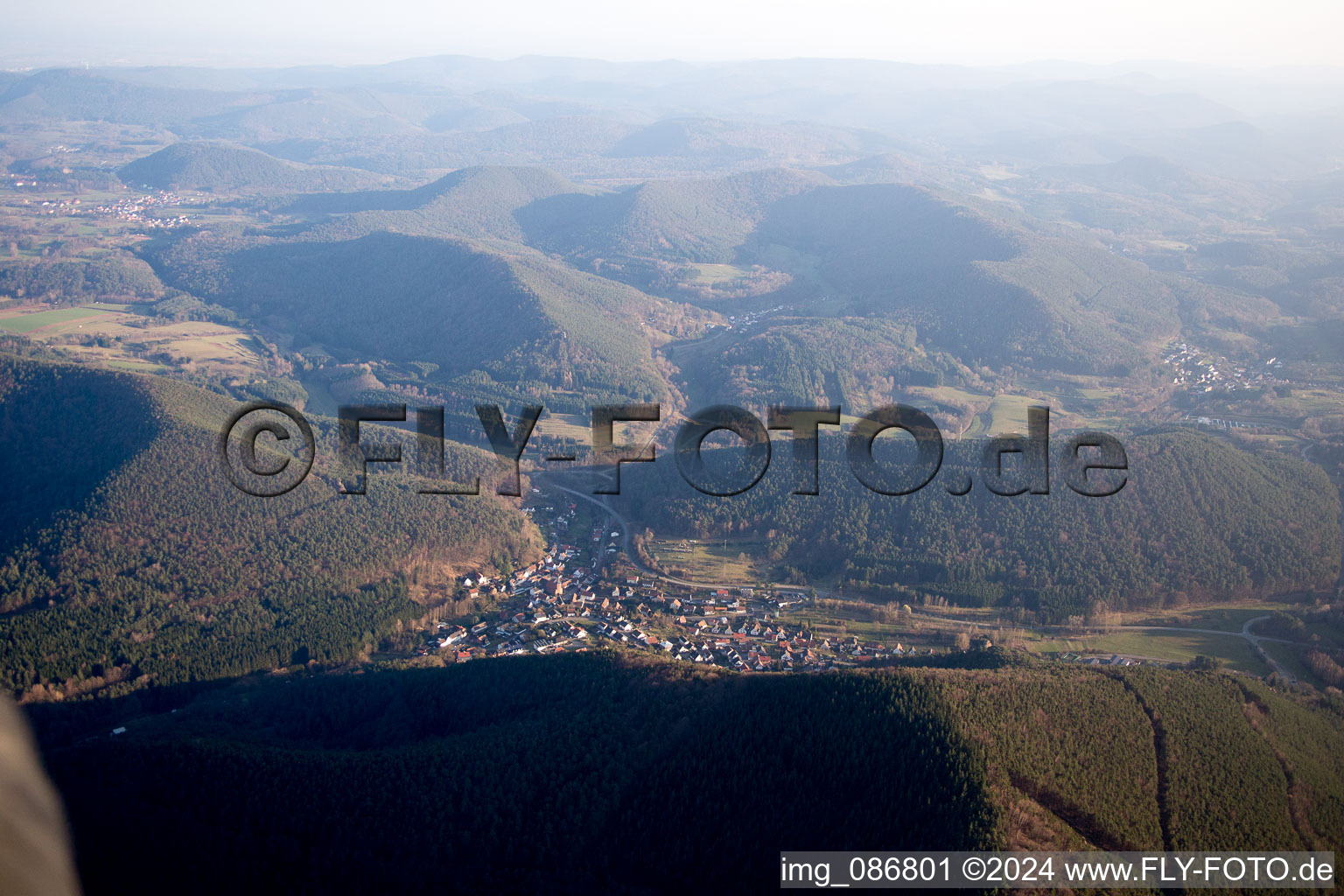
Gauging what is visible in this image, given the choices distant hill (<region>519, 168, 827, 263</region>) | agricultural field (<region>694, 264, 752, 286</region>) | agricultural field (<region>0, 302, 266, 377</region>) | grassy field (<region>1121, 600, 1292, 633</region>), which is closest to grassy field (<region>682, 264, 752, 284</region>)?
agricultural field (<region>694, 264, 752, 286</region>)

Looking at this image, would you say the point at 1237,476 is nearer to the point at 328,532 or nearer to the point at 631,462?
the point at 631,462

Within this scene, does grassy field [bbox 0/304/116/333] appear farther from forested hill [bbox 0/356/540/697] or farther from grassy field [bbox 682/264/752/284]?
grassy field [bbox 682/264/752/284]

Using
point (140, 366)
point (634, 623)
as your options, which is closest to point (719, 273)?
point (140, 366)

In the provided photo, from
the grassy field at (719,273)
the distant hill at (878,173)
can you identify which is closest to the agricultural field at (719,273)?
the grassy field at (719,273)

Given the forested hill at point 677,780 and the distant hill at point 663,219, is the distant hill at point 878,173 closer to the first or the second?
the distant hill at point 663,219

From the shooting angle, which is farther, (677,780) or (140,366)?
(140,366)

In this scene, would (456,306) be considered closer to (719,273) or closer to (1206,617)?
(719,273)
